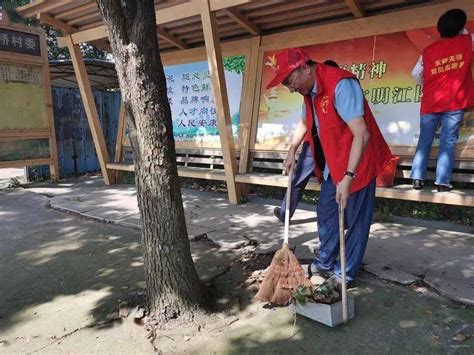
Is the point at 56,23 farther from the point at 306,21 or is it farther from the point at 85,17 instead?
the point at 306,21

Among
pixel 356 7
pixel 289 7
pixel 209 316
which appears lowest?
pixel 209 316

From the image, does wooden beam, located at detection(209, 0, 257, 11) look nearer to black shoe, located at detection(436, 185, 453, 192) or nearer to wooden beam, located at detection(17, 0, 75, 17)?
wooden beam, located at detection(17, 0, 75, 17)

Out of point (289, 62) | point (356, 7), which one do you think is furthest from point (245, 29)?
point (289, 62)

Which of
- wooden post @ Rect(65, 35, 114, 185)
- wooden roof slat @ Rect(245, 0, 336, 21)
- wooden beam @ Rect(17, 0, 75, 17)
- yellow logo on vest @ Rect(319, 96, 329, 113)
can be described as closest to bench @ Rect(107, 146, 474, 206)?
wooden post @ Rect(65, 35, 114, 185)

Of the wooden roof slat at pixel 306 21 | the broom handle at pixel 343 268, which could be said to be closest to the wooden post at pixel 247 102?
the wooden roof slat at pixel 306 21

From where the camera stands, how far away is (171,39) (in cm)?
714

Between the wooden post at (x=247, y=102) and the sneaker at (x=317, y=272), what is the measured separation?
3208mm

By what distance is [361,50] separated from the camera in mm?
5500

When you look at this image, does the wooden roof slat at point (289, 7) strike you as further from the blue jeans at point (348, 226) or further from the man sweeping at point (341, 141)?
the blue jeans at point (348, 226)

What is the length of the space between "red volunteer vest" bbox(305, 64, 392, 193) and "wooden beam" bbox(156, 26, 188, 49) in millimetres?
4715

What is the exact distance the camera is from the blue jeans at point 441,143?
4.32 meters

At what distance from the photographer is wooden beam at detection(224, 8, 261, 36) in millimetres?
5609

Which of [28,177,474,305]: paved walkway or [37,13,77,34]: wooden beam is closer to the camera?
[28,177,474,305]: paved walkway

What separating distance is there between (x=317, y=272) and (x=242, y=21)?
→ 387 centimetres
